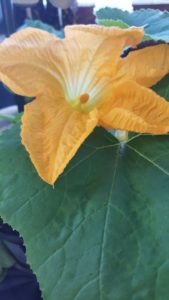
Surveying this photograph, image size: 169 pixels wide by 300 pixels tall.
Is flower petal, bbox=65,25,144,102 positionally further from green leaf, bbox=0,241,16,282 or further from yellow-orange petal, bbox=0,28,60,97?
green leaf, bbox=0,241,16,282

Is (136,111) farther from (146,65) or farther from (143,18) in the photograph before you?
(143,18)

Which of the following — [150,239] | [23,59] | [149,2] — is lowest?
[149,2]

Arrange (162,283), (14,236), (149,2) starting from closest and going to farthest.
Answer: (162,283) < (14,236) < (149,2)

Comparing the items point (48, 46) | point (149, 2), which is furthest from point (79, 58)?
point (149, 2)

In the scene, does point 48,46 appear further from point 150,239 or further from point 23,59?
point 150,239

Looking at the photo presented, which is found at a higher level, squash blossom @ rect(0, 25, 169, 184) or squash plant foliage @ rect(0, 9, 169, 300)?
squash blossom @ rect(0, 25, 169, 184)

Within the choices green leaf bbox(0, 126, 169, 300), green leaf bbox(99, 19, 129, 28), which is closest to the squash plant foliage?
green leaf bbox(0, 126, 169, 300)

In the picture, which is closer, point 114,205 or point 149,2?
point 114,205
